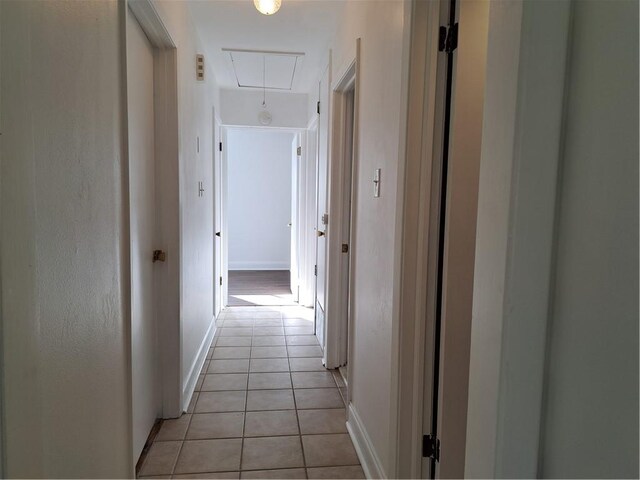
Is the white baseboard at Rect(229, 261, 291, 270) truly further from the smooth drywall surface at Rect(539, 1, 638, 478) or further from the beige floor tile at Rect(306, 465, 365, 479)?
the smooth drywall surface at Rect(539, 1, 638, 478)

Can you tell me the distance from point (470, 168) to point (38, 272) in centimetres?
125

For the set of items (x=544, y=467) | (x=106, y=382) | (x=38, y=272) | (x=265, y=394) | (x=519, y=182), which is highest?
(x=519, y=182)

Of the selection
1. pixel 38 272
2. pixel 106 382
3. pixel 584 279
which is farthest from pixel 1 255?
pixel 584 279

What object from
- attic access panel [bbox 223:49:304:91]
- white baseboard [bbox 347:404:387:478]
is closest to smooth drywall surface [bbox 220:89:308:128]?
attic access panel [bbox 223:49:304:91]

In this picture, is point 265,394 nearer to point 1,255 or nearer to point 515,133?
point 1,255

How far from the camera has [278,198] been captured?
6.99 metres

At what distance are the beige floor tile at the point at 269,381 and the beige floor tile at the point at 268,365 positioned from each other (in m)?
0.07

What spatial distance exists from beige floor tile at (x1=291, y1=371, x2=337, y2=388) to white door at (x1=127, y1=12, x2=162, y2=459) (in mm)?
932

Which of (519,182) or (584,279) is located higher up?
(519,182)

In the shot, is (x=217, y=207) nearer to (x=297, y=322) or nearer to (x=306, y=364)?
(x=297, y=322)

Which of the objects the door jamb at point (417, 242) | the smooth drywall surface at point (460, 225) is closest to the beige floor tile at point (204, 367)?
the door jamb at point (417, 242)

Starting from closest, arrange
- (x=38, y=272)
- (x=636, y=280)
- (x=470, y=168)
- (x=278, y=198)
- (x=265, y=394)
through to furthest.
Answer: (x=636, y=280) → (x=38, y=272) → (x=470, y=168) → (x=265, y=394) → (x=278, y=198)

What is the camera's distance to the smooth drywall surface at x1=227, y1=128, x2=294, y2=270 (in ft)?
22.4

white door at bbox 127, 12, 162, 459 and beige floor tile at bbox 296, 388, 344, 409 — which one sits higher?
white door at bbox 127, 12, 162, 459
